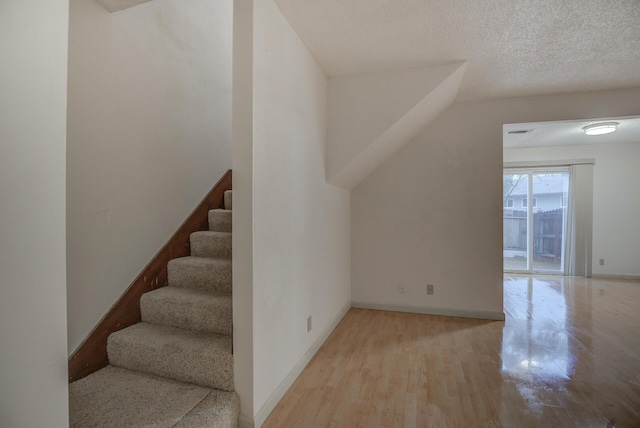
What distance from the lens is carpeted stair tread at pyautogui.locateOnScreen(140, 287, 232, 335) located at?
1849mm

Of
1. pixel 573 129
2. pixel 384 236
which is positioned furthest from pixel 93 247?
pixel 573 129

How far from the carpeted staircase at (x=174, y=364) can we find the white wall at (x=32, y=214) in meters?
0.78

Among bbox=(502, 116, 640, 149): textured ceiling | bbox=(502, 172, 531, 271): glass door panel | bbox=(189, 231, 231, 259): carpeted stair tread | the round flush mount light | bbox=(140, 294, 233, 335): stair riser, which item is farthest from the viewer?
bbox=(502, 172, 531, 271): glass door panel

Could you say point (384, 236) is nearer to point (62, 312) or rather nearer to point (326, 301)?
point (326, 301)

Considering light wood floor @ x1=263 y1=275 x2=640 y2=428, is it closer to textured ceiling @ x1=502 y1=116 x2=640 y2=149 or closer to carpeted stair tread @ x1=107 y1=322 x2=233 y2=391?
carpeted stair tread @ x1=107 y1=322 x2=233 y2=391

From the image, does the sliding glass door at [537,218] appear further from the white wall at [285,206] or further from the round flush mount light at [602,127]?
the white wall at [285,206]

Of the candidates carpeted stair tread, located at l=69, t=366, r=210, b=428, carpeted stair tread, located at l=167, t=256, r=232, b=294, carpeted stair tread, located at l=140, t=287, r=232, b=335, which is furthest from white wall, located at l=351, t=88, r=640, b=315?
carpeted stair tread, located at l=69, t=366, r=210, b=428

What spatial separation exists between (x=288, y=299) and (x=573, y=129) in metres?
4.80

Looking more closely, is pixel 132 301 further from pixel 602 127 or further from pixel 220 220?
pixel 602 127

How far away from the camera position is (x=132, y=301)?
6.58 ft

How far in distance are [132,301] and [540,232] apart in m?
6.74

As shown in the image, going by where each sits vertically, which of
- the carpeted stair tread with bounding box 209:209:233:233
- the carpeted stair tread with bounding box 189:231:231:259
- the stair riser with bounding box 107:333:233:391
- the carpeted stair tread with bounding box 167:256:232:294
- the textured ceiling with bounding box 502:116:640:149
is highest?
the textured ceiling with bounding box 502:116:640:149

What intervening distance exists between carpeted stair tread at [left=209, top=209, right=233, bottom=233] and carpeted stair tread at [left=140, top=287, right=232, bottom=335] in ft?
2.17

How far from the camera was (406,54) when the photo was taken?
2365mm
